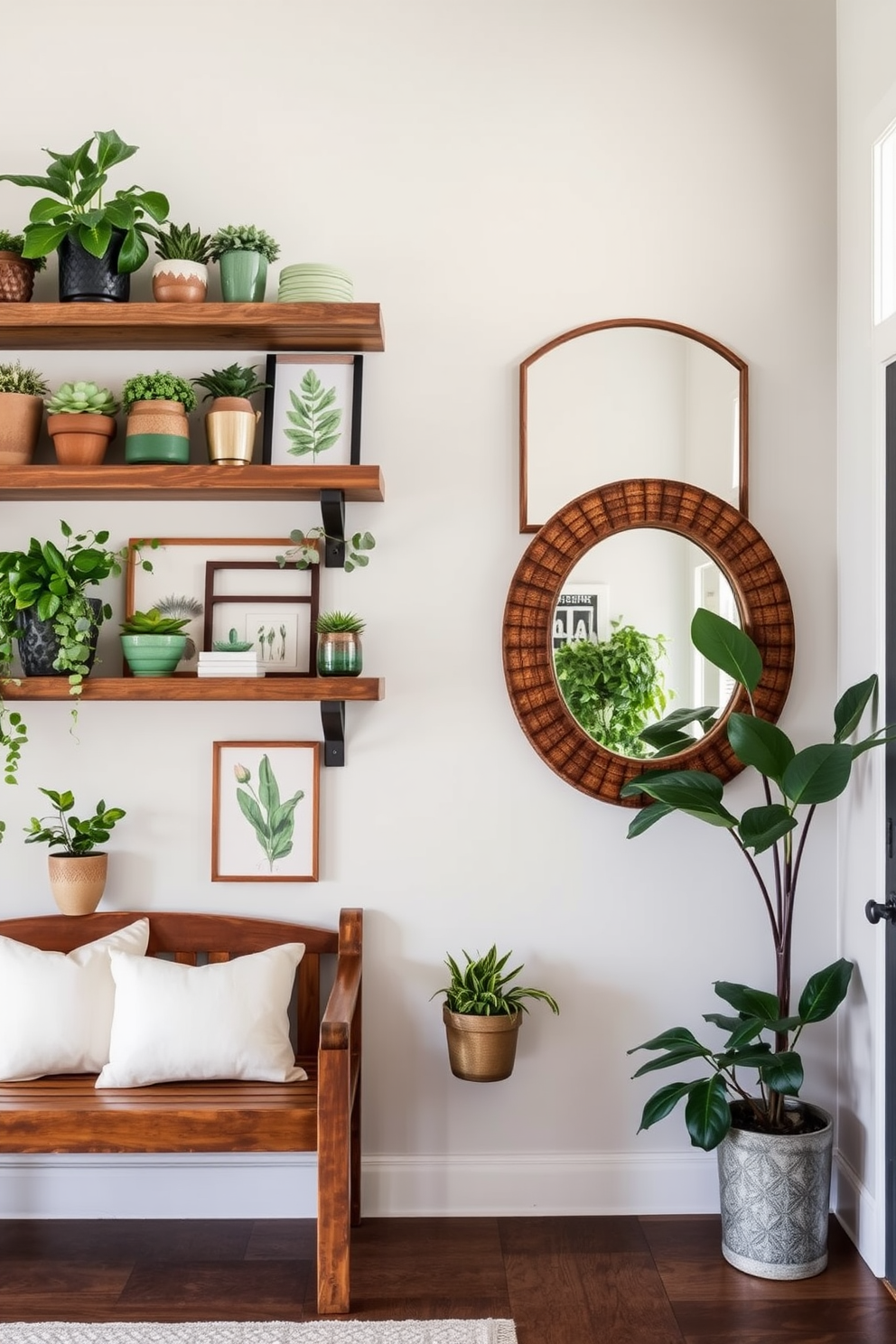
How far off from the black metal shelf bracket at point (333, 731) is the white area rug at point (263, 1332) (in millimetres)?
1190

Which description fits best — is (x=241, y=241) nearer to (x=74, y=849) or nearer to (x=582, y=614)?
(x=582, y=614)

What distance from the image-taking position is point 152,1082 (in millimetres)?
2414

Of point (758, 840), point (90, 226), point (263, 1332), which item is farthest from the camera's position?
point (90, 226)

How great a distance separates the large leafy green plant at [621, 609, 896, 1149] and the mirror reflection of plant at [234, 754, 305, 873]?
0.82 m

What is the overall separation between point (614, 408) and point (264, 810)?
1303mm

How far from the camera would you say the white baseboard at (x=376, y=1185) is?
2.65 metres

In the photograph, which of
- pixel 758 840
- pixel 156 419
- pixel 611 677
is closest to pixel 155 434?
Answer: pixel 156 419

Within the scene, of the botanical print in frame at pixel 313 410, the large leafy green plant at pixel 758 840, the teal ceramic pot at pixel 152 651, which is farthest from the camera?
the botanical print in frame at pixel 313 410

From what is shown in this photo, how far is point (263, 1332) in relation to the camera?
7.06 feet

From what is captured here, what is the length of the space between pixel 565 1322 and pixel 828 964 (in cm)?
103

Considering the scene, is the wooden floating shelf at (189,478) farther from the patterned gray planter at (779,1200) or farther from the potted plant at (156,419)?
the patterned gray planter at (779,1200)

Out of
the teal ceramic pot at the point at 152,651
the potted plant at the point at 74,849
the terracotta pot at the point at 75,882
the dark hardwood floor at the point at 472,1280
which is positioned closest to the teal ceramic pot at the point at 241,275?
the teal ceramic pot at the point at 152,651

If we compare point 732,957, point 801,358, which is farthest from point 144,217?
point 732,957

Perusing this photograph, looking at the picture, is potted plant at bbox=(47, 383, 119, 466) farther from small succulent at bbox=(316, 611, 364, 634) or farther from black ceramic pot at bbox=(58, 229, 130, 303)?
small succulent at bbox=(316, 611, 364, 634)
